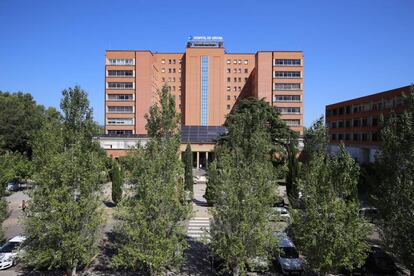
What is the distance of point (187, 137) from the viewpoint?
6862 cm

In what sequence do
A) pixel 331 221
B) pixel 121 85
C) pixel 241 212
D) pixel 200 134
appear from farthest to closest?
pixel 121 85 → pixel 200 134 → pixel 241 212 → pixel 331 221

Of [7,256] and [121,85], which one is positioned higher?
[121,85]

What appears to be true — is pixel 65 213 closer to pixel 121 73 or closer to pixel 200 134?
pixel 200 134

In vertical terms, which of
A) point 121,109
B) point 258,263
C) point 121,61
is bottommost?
point 258,263

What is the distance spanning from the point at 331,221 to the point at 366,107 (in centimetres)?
4536

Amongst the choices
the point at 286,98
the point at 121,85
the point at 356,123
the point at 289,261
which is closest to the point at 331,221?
the point at 289,261

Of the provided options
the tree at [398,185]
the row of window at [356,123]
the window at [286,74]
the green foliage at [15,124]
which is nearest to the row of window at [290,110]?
the window at [286,74]

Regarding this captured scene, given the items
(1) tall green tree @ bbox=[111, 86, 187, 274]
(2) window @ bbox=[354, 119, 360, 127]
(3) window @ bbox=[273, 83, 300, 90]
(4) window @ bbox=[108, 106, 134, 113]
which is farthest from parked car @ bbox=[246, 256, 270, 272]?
(4) window @ bbox=[108, 106, 134, 113]

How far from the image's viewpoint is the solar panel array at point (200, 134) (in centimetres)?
6775

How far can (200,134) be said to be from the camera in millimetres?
70438

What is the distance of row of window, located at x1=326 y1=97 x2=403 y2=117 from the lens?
46.5 metres

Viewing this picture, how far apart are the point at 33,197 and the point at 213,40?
72425 mm

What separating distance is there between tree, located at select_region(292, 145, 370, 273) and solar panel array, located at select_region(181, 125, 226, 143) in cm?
4991

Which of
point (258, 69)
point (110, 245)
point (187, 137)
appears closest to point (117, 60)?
point (187, 137)
